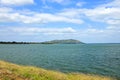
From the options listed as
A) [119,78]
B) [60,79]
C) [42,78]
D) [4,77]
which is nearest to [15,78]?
[4,77]

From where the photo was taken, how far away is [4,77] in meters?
14.6

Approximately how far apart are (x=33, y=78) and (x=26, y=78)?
1.59 feet

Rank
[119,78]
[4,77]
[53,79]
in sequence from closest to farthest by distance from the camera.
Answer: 1. [4,77]
2. [53,79]
3. [119,78]

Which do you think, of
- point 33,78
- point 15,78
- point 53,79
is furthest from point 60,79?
point 15,78

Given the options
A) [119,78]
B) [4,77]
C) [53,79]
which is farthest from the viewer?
[119,78]

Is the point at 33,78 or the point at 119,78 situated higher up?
the point at 33,78

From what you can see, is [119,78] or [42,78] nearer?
[42,78]

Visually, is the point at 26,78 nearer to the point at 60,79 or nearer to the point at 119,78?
the point at 60,79

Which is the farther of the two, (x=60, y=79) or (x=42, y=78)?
(x=60, y=79)

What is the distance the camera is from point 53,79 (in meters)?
15.8

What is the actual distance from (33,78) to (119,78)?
18.3m

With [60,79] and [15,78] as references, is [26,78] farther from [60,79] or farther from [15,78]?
[60,79]

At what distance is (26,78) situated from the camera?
15.1 meters

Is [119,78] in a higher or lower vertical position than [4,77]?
lower
